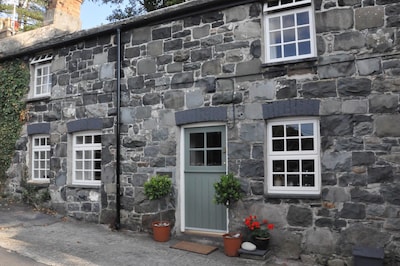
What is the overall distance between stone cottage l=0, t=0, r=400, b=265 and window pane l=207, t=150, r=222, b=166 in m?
0.02

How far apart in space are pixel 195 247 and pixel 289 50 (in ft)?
13.5

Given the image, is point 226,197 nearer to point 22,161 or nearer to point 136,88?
point 136,88

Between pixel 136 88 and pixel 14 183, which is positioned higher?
pixel 136 88

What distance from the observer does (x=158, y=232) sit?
23.4ft

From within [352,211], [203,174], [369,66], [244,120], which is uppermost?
[369,66]

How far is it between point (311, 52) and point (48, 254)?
580 centimetres

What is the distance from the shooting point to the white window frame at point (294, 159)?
6.22 meters

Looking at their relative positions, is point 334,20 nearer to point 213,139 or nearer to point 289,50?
point 289,50

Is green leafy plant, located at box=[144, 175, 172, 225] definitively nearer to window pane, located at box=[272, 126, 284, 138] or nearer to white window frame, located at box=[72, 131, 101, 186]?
white window frame, located at box=[72, 131, 101, 186]

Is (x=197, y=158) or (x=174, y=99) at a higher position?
(x=174, y=99)

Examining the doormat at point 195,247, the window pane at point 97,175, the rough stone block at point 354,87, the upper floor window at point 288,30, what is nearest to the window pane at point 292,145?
the rough stone block at point 354,87

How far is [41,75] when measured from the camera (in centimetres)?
1019

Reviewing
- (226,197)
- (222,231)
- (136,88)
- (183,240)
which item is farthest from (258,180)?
(136,88)

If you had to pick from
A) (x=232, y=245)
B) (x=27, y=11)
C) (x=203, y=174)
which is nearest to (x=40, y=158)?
(x=203, y=174)
